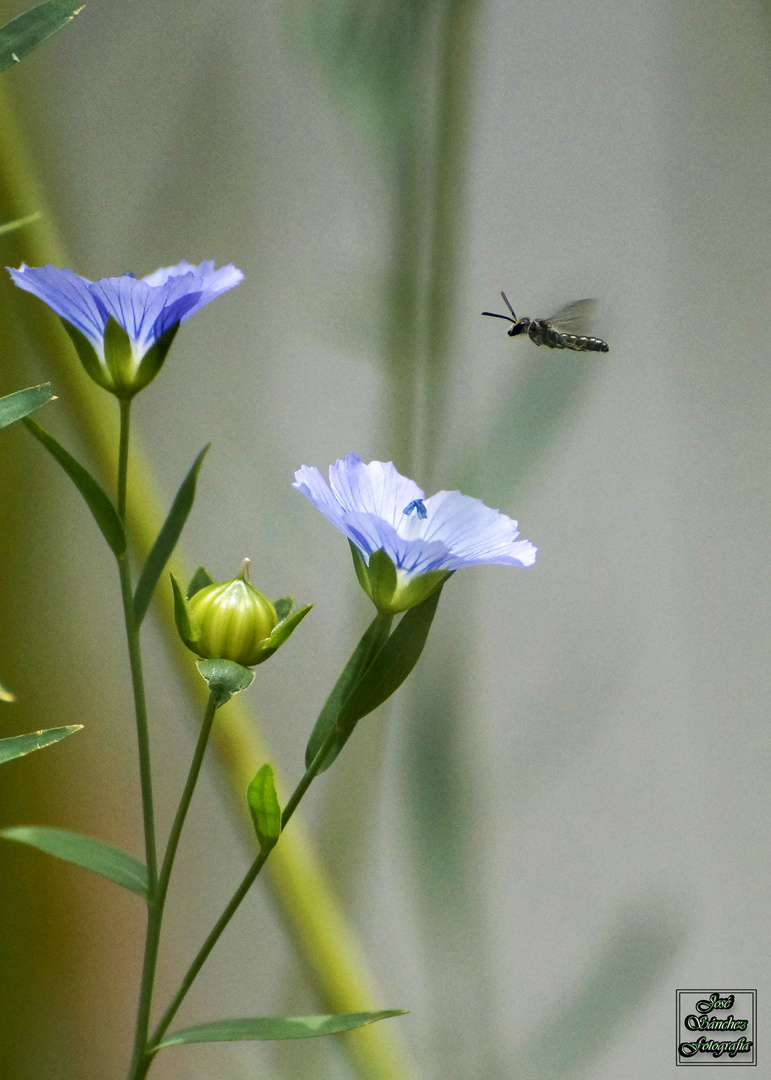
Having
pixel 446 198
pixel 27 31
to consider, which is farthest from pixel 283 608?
pixel 446 198

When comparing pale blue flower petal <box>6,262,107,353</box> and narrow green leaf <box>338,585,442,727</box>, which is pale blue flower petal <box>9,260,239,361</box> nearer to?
pale blue flower petal <box>6,262,107,353</box>

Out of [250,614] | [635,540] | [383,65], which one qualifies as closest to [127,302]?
[250,614]

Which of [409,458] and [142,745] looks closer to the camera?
[142,745]

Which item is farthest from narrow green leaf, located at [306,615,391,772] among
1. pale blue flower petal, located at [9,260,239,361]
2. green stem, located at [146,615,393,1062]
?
pale blue flower petal, located at [9,260,239,361]

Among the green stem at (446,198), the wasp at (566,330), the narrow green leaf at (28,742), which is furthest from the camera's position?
the green stem at (446,198)

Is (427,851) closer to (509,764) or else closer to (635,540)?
(509,764)

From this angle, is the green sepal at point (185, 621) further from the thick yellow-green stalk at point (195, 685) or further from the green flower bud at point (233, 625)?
the thick yellow-green stalk at point (195, 685)

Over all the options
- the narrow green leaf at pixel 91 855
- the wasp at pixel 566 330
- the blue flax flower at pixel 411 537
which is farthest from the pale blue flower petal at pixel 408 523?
the wasp at pixel 566 330

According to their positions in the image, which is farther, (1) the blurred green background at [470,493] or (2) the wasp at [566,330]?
(1) the blurred green background at [470,493]
